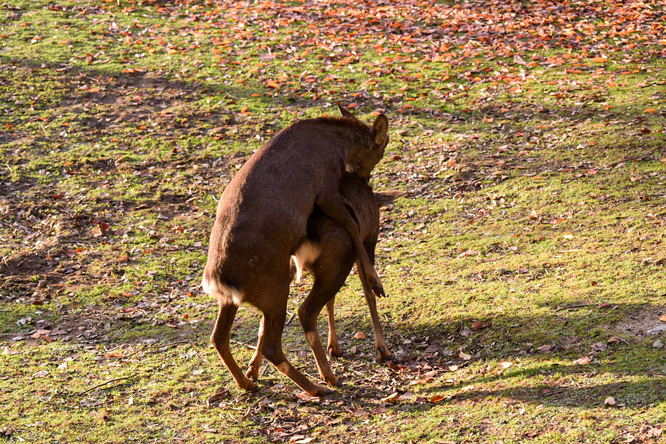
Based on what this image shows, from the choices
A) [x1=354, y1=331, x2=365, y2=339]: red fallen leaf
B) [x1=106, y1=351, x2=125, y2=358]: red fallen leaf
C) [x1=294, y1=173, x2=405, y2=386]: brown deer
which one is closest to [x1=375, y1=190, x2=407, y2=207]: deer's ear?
[x1=294, y1=173, x2=405, y2=386]: brown deer

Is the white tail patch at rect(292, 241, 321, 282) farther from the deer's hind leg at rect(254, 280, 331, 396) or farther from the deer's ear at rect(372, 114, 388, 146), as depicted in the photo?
the deer's ear at rect(372, 114, 388, 146)

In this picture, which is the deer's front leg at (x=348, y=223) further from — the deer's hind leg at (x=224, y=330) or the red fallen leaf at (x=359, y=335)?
the deer's hind leg at (x=224, y=330)

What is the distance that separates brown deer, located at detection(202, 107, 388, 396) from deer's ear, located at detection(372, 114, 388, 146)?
55 centimetres

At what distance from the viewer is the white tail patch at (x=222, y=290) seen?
229 inches

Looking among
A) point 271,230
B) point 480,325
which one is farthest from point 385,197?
point 271,230

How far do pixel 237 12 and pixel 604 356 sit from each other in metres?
14.1

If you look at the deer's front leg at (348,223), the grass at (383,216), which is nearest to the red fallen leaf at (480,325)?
the grass at (383,216)

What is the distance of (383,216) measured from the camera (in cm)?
1014

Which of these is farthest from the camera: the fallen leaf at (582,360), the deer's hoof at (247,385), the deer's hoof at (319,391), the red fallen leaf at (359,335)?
the red fallen leaf at (359,335)

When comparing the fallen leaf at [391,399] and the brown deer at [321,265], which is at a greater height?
the brown deer at [321,265]

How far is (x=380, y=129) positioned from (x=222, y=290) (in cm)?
238

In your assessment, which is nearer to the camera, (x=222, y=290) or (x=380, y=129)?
(x=222, y=290)

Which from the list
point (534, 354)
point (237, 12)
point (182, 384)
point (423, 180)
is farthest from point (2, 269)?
point (237, 12)

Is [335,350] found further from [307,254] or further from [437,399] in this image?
[437,399]
